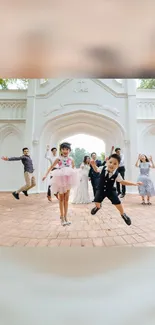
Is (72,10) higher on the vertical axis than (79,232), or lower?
higher

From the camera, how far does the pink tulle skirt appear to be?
4.75 feet

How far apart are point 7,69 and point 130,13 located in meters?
0.76

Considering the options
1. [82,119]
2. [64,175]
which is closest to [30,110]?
[82,119]

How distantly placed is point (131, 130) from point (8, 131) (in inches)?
97.2

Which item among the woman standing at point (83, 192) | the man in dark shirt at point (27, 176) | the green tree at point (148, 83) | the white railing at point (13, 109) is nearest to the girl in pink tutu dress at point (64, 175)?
the woman standing at point (83, 192)

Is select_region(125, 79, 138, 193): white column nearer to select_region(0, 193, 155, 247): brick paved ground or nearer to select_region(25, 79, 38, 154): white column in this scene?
select_region(0, 193, 155, 247): brick paved ground

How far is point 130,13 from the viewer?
0.75 metres

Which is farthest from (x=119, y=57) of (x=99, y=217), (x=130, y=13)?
(x=99, y=217)

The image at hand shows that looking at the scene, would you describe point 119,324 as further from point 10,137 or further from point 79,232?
point 10,137

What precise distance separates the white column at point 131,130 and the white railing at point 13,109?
6.99 ft

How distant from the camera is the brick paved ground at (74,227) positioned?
1.25 meters

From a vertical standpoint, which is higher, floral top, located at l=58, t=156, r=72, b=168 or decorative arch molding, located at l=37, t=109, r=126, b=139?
decorative arch molding, located at l=37, t=109, r=126, b=139

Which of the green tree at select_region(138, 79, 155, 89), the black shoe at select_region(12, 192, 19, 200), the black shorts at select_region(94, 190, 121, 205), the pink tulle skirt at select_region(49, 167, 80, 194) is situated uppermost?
the green tree at select_region(138, 79, 155, 89)

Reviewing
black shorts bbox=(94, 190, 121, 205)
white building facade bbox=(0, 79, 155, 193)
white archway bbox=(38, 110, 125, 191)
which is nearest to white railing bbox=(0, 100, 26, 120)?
white building facade bbox=(0, 79, 155, 193)
